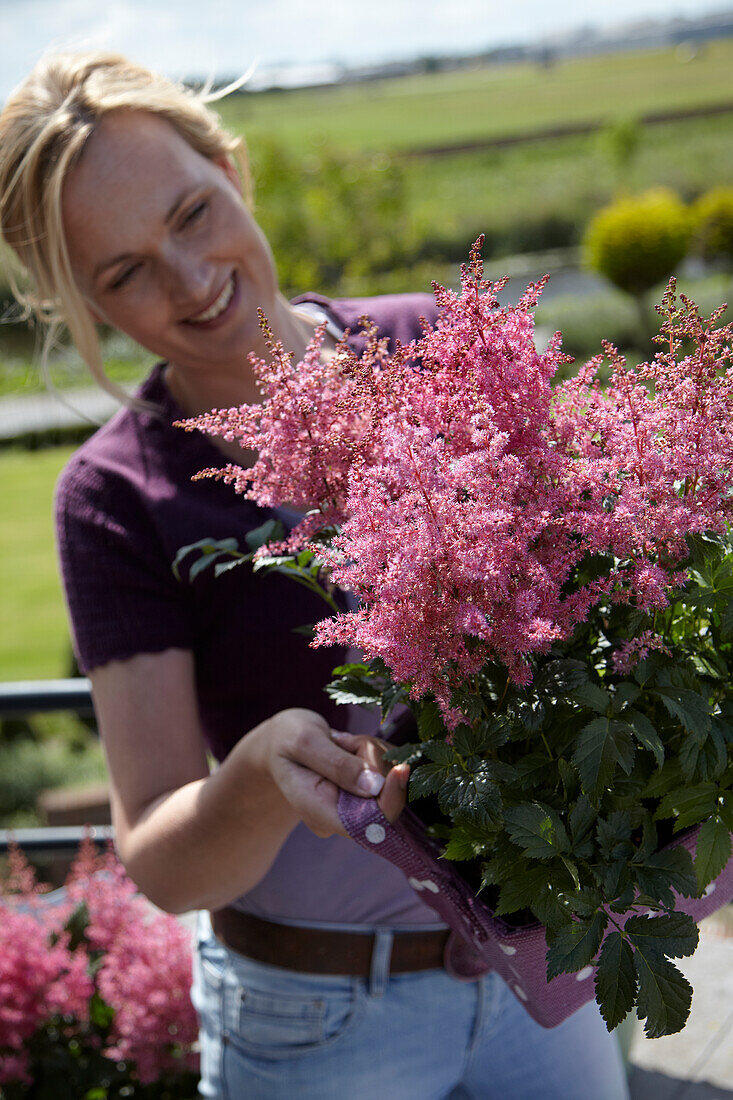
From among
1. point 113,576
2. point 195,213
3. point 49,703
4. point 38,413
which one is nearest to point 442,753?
point 113,576

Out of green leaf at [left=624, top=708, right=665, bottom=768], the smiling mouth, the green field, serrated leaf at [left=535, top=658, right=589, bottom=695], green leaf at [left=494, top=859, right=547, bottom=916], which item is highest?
the green field

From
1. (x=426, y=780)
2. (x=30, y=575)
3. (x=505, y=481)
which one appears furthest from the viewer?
(x=30, y=575)

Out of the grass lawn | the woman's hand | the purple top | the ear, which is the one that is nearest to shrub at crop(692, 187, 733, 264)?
the grass lawn

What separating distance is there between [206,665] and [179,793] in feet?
0.66

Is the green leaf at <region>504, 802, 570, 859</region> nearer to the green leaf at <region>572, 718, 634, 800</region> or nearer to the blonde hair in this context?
the green leaf at <region>572, 718, 634, 800</region>

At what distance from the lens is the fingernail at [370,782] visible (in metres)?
0.98

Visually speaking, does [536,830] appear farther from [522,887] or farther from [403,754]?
[403,754]

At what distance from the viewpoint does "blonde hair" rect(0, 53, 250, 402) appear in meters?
1.39

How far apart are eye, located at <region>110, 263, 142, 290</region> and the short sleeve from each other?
0.88 ft

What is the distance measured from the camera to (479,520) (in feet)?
2.30

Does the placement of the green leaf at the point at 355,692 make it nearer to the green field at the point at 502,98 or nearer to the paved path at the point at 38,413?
the paved path at the point at 38,413

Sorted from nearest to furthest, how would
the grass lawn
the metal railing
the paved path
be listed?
the metal railing, the grass lawn, the paved path

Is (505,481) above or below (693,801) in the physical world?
above

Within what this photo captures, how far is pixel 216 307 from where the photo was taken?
1438 millimetres
